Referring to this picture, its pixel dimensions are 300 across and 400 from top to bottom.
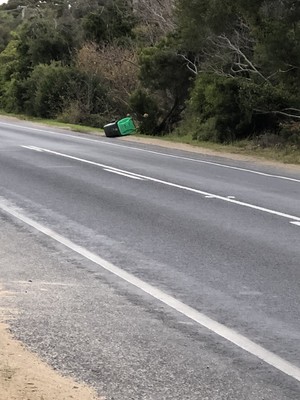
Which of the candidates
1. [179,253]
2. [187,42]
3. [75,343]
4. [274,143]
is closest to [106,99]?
[187,42]

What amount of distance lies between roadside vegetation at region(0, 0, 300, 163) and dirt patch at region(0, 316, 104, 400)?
17.4 meters

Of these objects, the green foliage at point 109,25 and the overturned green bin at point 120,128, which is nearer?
the overturned green bin at point 120,128

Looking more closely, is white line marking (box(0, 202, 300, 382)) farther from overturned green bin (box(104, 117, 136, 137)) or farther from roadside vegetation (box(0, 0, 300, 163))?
overturned green bin (box(104, 117, 136, 137))

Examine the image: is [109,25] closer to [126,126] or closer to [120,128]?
[126,126]

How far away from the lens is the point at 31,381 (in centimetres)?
483

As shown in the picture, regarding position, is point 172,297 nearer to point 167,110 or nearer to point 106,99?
point 167,110

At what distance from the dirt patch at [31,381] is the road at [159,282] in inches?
5.1

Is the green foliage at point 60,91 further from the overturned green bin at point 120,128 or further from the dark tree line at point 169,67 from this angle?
the overturned green bin at point 120,128

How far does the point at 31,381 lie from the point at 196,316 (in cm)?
208

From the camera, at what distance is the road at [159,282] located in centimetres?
527

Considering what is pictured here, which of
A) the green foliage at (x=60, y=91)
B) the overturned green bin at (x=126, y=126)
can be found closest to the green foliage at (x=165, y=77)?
the overturned green bin at (x=126, y=126)

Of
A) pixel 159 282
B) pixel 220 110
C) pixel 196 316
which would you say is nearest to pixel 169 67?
pixel 220 110

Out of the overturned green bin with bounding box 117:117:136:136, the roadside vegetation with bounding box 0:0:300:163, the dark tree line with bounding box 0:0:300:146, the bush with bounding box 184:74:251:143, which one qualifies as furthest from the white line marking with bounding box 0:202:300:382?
the overturned green bin with bounding box 117:117:136:136

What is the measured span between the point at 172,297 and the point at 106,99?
36.7 meters
